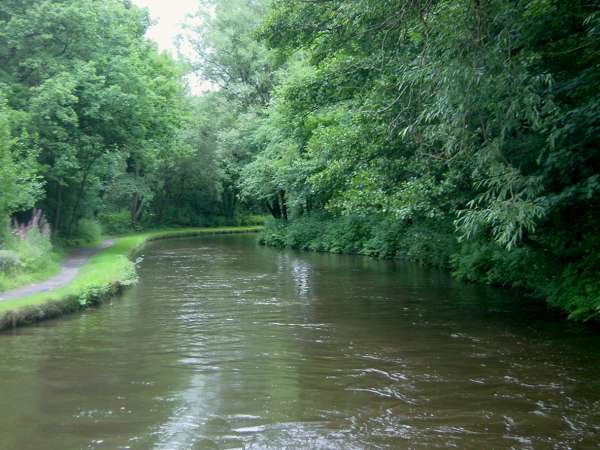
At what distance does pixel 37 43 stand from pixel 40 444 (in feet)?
68.2

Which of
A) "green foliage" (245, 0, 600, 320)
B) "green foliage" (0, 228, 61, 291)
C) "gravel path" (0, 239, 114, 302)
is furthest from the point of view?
"green foliage" (0, 228, 61, 291)

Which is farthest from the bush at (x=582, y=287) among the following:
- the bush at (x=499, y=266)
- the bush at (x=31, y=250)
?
the bush at (x=31, y=250)

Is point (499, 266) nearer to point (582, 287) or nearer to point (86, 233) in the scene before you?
point (582, 287)

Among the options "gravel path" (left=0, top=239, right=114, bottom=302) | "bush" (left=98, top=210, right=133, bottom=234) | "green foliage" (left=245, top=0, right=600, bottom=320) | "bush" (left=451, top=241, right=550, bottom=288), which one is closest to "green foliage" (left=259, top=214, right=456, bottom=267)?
"green foliage" (left=245, top=0, right=600, bottom=320)

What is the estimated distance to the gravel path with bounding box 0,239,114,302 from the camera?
551 inches

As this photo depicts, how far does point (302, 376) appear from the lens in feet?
29.5

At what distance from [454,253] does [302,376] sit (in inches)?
521

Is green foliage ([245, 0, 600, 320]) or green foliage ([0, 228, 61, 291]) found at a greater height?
green foliage ([245, 0, 600, 320])

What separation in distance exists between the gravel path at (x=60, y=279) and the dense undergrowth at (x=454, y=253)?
467 inches

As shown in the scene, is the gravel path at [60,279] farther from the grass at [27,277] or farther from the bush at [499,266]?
the bush at [499,266]

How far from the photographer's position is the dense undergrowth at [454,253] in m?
12.8

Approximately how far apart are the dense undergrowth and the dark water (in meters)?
0.76

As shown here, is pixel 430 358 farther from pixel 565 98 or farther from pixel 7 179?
pixel 7 179

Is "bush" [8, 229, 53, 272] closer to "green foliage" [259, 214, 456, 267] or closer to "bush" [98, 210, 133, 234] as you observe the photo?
"green foliage" [259, 214, 456, 267]
